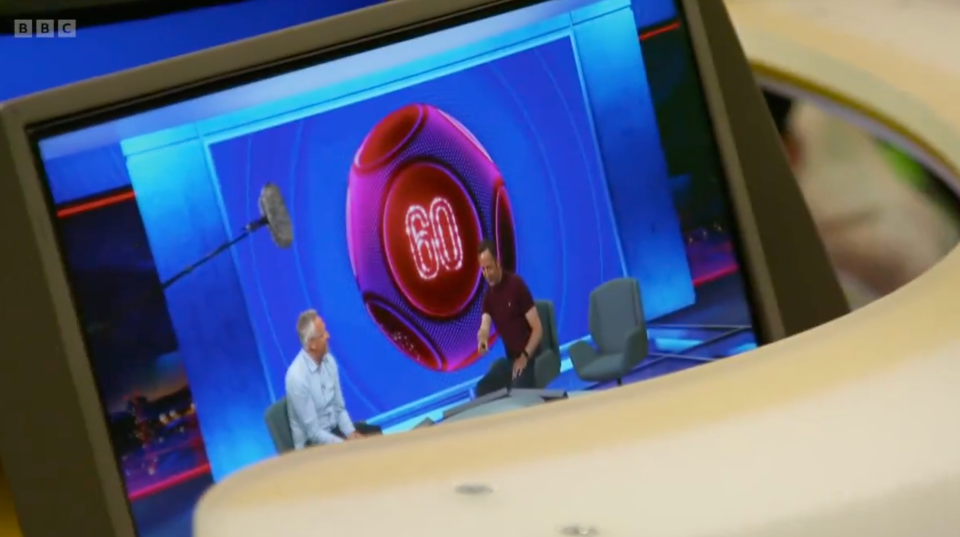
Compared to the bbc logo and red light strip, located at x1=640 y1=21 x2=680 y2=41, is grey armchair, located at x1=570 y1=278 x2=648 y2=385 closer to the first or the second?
red light strip, located at x1=640 y1=21 x2=680 y2=41

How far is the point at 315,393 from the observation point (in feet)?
1.48

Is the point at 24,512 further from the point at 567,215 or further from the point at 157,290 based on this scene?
→ the point at 567,215

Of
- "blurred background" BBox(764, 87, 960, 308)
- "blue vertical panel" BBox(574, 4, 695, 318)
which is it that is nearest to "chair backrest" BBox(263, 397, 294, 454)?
"blue vertical panel" BBox(574, 4, 695, 318)

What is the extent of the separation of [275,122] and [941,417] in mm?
314

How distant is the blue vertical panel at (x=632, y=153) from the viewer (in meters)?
0.55

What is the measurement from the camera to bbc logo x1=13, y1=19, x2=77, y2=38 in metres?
0.56

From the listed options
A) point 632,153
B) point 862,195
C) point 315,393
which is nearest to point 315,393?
point 315,393

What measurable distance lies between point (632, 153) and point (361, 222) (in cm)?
17

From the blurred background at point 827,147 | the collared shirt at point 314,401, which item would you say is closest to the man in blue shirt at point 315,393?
the collared shirt at point 314,401

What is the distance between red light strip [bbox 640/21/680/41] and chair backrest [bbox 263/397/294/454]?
0.95 feet

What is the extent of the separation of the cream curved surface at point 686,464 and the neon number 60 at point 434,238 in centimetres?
24

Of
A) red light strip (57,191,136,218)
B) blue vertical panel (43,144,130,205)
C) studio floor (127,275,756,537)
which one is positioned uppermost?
blue vertical panel (43,144,130,205)

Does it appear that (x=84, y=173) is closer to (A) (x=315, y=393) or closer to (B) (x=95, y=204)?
(B) (x=95, y=204)

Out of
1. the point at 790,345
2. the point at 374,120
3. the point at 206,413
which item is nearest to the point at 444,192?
the point at 374,120
